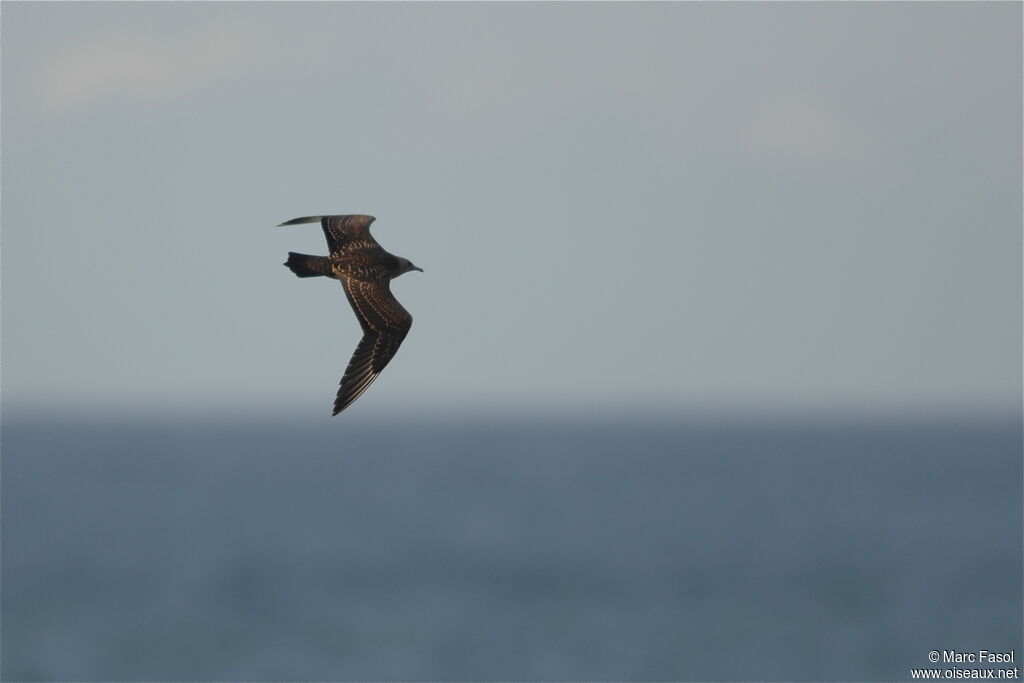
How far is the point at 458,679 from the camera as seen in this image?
77375 millimetres

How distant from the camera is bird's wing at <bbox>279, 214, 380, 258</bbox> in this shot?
77.6 feet

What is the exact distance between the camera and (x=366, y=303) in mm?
22703

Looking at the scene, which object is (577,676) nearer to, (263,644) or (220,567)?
(263,644)

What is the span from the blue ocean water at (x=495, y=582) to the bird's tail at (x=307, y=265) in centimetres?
5675

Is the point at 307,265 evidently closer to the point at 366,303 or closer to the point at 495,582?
the point at 366,303

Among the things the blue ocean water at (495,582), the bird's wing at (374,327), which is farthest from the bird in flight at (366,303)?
the blue ocean water at (495,582)

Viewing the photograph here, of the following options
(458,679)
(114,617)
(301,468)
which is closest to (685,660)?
(458,679)

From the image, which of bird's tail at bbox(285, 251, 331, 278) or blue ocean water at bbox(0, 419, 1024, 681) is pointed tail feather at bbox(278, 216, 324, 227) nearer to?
bird's tail at bbox(285, 251, 331, 278)

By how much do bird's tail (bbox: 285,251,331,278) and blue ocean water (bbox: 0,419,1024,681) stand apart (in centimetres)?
5675

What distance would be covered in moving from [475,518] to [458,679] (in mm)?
57894

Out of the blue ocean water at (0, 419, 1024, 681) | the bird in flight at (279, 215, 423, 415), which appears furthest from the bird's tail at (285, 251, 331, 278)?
the blue ocean water at (0, 419, 1024, 681)

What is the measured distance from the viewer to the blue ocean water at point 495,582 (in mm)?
81312

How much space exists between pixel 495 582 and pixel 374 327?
81444 mm

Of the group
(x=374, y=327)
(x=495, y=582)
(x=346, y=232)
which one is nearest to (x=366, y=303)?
(x=374, y=327)
